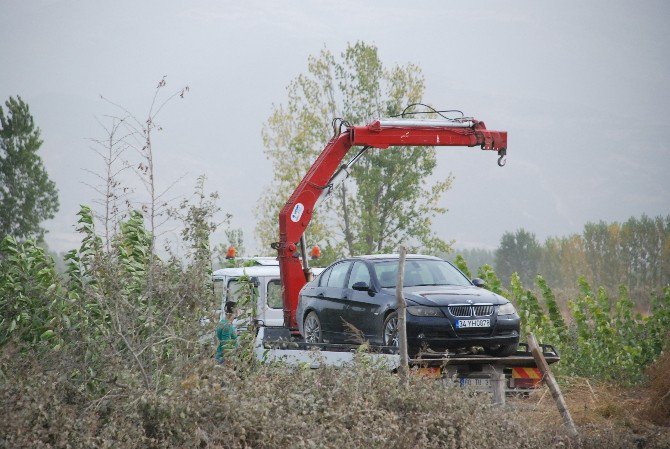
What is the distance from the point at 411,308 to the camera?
12.1 m

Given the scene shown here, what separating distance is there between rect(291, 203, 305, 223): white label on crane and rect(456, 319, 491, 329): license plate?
5275 mm

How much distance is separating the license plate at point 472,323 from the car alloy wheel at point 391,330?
32.4 inches

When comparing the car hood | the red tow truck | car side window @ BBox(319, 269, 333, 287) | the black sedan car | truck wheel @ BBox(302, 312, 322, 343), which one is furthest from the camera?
the red tow truck

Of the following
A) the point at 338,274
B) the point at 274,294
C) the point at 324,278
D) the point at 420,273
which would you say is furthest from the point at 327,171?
the point at 420,273

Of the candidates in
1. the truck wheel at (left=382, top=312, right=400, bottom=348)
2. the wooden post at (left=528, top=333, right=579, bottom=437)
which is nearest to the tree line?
the truck wheel at (left=382, top=312, right=400, bottom=348)

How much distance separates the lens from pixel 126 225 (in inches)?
405

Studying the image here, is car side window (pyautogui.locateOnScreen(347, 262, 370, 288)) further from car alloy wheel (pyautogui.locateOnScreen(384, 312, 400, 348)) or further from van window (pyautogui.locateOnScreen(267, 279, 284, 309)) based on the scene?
van window (pyautogui.locateOnScreen(267, 279, 284, 309))

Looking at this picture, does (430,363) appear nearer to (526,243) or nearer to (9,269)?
(9,269)

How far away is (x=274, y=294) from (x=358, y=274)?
458cm

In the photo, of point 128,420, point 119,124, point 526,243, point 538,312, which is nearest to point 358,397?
point 128,420

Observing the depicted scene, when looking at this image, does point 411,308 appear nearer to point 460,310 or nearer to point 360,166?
point 460,310

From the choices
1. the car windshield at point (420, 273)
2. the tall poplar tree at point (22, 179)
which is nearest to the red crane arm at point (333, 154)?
the car windshield at point (420, 273)

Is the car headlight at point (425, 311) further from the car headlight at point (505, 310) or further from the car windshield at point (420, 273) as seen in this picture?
the car windshield at point (420, 273)

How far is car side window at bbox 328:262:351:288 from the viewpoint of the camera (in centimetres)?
1409
